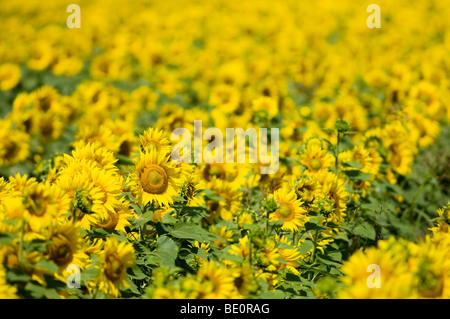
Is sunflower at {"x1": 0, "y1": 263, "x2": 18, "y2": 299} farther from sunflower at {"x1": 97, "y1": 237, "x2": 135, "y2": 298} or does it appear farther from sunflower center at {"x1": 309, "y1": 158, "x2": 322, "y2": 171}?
sunflower center at {"x1": 309, "y1": 158, "x2": 322, "y2": 171}

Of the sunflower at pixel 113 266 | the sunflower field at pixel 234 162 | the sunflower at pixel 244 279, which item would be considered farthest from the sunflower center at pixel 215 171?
the sunflower at pixel 113 266

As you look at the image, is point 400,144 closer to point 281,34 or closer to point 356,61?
point 356,61

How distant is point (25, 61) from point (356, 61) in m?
5.85

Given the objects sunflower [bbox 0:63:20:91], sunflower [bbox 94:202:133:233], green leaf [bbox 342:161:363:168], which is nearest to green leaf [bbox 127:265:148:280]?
sunflower [bbox 94:202:133:233]

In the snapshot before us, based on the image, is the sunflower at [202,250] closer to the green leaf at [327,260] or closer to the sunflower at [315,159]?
the green leaf at [327,260]

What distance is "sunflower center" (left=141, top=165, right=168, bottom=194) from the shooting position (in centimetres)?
280

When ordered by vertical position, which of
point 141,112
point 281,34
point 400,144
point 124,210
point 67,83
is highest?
point 281,34

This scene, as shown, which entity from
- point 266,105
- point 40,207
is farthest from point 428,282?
point 266,105

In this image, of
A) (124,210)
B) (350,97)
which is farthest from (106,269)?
(350,97)

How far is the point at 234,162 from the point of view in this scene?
4.11 metres

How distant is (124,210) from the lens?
270 cm

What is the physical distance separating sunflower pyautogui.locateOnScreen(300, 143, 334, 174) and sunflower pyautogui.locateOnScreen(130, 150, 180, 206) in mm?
1222
